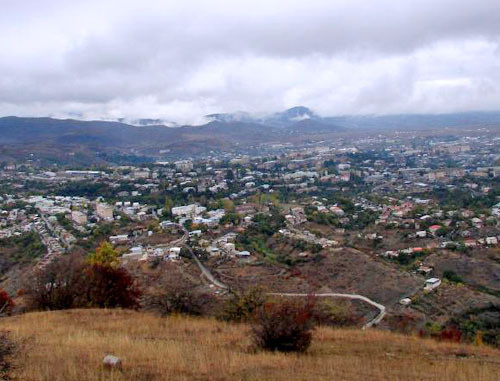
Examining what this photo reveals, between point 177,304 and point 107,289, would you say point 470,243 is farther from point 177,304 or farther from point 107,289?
point 177,304

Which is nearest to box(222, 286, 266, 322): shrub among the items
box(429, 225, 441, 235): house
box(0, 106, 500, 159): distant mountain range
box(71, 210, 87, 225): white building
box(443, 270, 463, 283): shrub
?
box(443, 270, 463, 283): shrub

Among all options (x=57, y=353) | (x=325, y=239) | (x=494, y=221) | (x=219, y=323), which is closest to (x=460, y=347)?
(x=219, y=323)

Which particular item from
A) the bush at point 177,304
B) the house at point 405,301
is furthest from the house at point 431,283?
the bush at point 177,304

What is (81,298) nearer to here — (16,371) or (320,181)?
(16,371)

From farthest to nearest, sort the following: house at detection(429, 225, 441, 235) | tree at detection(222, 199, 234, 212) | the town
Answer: tree at detection(222, 199, 234, 212) < house at detection(429, 225, 441, 235) < the town

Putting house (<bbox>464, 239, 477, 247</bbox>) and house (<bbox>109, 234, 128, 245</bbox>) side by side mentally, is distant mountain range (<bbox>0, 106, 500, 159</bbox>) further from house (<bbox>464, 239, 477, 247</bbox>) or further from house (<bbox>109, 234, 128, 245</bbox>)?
house (<bbox>464, 239, 477, 247</bbox>)

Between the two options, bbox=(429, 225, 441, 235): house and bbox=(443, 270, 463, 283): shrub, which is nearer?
bbox=(443, 270, 463, 283): shrub

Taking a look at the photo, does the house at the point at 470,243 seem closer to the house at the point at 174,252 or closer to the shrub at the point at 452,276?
the shrub at the point at 452,276
